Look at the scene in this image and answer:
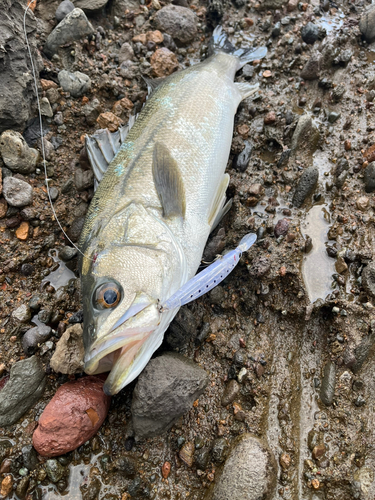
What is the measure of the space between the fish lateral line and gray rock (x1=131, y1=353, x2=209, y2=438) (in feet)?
1.79

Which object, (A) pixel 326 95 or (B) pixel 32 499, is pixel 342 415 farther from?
(A) pixel 326 95

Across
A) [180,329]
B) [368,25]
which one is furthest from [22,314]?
[368,25]

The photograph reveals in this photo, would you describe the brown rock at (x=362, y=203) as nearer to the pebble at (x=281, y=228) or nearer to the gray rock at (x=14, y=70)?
the pebble at (x=281, y=228)

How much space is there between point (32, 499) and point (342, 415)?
2766 mm

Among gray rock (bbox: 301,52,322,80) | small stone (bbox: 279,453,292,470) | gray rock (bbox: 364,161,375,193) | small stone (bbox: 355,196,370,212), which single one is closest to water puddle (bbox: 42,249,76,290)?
small stone (bbox: 279,453,292,470)

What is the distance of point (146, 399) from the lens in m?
2.52

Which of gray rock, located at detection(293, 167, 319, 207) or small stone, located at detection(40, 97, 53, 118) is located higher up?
small stone, located at detection(40, 97, 53, 118)

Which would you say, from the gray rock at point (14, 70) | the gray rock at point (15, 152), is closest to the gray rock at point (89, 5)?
the gray rock at point (14, 70)

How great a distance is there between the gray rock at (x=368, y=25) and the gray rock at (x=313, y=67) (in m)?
0.99

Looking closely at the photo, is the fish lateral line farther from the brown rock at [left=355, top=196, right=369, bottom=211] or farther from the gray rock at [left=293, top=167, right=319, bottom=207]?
the brown rock at [left=355, top=196, right=369, bottom=211]

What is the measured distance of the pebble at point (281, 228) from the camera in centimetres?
347

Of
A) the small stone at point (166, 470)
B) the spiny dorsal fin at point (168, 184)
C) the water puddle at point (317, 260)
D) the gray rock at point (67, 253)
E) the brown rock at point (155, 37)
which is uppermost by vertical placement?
the brown rock at point (155, 37)

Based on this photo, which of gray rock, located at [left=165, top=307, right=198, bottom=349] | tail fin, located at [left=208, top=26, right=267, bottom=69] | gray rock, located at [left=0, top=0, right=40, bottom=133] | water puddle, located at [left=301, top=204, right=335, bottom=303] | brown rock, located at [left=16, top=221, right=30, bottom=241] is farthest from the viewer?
tail fin, located at [left=208, top=26, right=267, bottom=69]

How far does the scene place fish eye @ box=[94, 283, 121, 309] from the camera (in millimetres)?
2469
